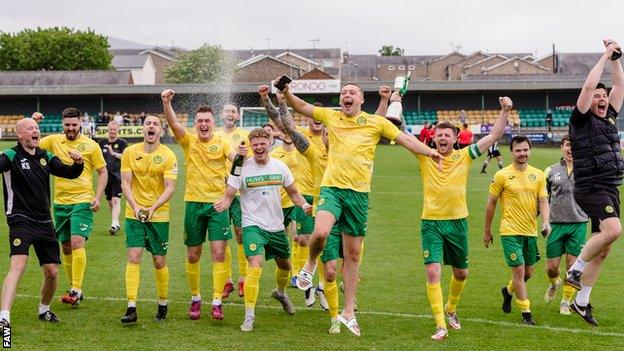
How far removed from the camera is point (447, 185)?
1048cm

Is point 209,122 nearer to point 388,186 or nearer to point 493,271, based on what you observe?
point 493,271

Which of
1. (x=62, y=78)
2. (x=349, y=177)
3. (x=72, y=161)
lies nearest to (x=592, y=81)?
(x=349, y=177)

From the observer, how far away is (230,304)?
1207 cm

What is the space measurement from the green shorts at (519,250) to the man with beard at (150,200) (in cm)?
405

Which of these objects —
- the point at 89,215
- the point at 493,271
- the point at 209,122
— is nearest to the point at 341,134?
the point at 209,122

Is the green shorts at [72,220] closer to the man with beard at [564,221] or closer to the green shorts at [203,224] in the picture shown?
the green shorts at [203,224]

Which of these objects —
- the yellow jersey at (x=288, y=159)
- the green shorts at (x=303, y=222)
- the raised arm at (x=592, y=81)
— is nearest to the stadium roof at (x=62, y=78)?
the yellow jersey at (x=288, y=159)

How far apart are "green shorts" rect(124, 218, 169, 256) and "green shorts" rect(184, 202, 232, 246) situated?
1.41 feet

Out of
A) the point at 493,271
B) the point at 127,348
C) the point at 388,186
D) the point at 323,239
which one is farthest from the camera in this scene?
the point at 388,186

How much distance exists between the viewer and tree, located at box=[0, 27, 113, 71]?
11250 cm

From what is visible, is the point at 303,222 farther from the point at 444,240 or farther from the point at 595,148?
the point at 595,148

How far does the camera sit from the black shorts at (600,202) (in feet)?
33.5

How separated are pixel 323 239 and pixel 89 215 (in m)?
3.62

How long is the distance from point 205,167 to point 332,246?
189 centimetres
